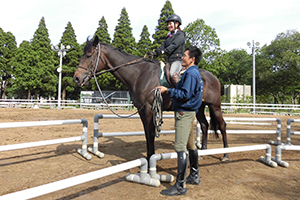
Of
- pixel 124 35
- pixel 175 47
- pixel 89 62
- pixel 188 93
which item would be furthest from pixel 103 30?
pixel 188 93

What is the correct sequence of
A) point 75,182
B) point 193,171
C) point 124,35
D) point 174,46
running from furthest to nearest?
point 124,35 < point 174,46 < point 193,171 < point 75,182

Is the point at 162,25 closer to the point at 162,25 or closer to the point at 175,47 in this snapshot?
the point at 162,25

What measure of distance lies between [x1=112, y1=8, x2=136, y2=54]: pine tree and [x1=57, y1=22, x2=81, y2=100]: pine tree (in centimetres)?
926

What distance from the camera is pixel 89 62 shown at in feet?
13.3

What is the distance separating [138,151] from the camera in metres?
5.48

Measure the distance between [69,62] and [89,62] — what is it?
1561 inches

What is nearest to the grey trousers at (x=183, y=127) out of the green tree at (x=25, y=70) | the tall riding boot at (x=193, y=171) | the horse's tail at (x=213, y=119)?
the tall riding boot at (x=193, y=171)

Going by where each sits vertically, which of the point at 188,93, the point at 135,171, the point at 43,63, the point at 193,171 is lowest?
the point at 135,171

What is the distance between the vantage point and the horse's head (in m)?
3.95

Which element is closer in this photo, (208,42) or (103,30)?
(208,42)

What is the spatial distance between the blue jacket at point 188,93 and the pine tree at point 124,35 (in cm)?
3427

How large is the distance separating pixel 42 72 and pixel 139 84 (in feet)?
120

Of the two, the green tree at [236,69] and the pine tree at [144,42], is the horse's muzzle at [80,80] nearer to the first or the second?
the pine tree at [144,42]

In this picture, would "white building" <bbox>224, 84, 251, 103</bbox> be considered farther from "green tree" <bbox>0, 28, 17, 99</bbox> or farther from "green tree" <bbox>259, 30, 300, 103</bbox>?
"green tree" <bbox>0, 28, 17, 99</bbox>
